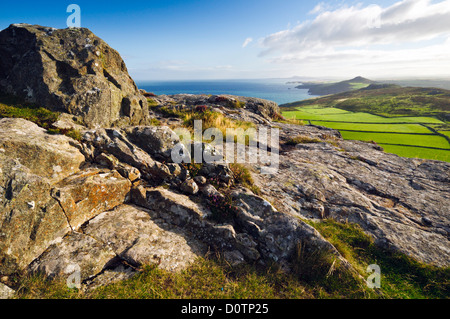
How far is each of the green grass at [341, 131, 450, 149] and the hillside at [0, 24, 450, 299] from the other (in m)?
9.78

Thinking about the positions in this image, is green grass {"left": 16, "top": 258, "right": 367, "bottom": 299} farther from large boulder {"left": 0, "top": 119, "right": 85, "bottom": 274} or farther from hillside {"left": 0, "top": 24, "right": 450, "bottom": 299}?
large boulder {"left": 0, "top": 119, "right": 85, "bottom": 274}

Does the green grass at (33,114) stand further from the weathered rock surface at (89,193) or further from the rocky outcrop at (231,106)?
the rocky outcrop at (231,106)

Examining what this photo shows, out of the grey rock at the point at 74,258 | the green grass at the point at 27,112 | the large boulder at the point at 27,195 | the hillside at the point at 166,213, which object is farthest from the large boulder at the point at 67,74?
the grey rock at the point at 74,258

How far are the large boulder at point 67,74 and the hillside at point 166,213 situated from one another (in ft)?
0.22

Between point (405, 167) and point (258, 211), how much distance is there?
11.4m

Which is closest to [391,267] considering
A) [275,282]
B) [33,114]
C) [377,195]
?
[275,282]

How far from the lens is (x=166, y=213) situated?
20.7 ft

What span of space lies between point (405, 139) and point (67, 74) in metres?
28.6

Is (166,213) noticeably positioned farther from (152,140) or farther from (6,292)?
(6,292)

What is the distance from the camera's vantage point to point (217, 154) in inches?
329

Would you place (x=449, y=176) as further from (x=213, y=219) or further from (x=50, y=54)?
(x=50, y=54)

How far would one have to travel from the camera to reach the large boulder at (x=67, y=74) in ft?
25.7

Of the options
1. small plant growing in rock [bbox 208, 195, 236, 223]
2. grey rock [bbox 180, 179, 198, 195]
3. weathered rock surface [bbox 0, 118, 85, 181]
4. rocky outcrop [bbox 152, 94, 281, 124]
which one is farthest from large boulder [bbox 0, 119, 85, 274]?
rocky outcrop [bbox 152, 94, 281, 124]

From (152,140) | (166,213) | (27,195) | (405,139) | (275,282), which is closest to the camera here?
(27,195)
